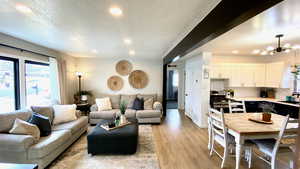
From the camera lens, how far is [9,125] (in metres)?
2.49

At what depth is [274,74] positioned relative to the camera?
14.7ft

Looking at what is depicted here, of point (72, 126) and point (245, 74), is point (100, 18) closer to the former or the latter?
point (72, 126)

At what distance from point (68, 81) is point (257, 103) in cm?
649

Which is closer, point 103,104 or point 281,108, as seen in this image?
point 281,108

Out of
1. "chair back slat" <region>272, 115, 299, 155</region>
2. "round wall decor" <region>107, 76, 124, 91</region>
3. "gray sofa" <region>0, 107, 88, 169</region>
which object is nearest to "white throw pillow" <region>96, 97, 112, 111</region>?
"round wall decor" <region>107, 76, 124, 91</region>

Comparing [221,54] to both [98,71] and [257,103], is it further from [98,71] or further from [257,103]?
[98,71]

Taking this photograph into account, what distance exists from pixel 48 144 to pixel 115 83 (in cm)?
380

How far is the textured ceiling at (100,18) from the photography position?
165 cm

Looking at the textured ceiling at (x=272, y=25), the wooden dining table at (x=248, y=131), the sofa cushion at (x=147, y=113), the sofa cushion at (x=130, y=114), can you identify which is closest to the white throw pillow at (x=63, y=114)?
the sofa cushion at (x=130, y=114)

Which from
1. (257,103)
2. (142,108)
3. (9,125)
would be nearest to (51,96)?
(9,125)

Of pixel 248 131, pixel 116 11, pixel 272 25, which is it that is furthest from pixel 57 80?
pixel 272 25

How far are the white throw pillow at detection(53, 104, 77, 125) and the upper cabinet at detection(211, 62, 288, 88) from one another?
4297mm

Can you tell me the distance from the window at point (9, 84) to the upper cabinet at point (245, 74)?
17.7 ft

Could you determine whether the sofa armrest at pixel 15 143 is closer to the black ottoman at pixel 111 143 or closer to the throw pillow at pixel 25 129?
the throw pillow at pixel 25 129
